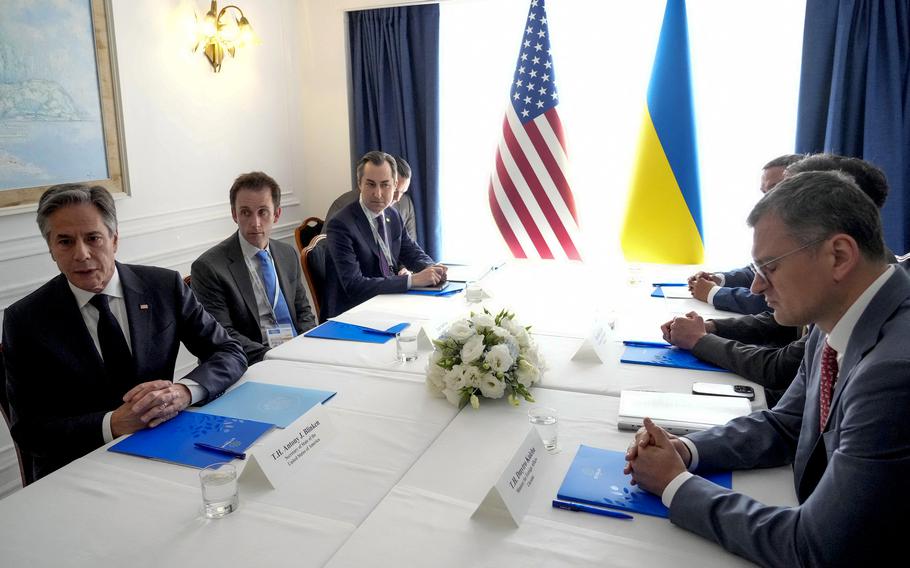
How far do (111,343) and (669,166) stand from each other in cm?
352

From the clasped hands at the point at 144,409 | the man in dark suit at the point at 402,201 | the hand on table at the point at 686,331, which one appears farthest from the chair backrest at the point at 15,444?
the man in dark suit at the point at 402,201

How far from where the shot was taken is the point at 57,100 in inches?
125

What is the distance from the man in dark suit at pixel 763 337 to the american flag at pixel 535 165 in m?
2.25

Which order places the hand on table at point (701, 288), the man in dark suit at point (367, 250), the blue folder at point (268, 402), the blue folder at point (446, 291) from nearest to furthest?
the blue folder at point (268, 402) < the hand on table at point (701, 288) < the blue folder at point (446, 291) < the man in dark suit at point (367, 250)

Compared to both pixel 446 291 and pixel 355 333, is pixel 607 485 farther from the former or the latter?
pixel 446 291

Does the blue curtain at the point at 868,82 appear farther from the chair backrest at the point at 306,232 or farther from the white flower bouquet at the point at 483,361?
the chair backrest at the point at 306,232

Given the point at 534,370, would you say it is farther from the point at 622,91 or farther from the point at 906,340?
the point at 622,91

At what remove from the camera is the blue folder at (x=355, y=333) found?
240 centimetres

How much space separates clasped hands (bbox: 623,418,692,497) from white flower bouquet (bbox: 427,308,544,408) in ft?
1.46

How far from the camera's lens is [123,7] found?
353cm

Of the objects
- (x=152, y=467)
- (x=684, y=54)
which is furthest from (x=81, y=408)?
(x=684, y=54)

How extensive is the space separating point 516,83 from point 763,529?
3.90 metres

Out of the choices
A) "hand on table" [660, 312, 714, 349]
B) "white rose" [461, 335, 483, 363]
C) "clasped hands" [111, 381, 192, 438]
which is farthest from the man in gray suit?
"clasped hands" [111, 381, 192, 438]

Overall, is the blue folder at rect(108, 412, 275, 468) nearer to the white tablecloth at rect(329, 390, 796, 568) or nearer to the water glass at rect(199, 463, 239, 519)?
the water glass at rect(199, 463, 239, 519)
